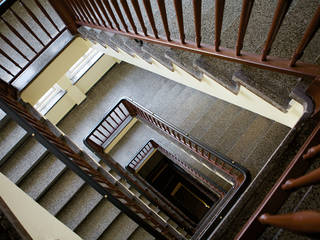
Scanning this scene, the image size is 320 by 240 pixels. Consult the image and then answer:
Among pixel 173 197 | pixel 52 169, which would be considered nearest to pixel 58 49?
pixel 52 169

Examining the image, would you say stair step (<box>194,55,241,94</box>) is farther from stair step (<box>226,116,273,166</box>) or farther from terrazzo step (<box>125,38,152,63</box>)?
stair step (<box>226,116,273,166</box>)

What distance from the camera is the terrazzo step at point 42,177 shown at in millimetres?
3830

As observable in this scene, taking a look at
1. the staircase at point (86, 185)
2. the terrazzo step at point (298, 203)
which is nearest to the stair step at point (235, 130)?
the staircase at point (86, 185)

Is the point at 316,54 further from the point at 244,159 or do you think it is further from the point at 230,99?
the point at 244,159

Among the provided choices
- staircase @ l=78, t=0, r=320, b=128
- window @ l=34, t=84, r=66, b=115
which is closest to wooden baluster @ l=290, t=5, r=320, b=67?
staircase @ l=78, t=0, r=320, b=128

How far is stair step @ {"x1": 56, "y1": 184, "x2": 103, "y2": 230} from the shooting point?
3973 mm

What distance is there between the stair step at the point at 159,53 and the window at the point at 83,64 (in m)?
4.03

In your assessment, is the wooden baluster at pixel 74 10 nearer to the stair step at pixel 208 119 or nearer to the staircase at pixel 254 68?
the staircase at pixel 254 68

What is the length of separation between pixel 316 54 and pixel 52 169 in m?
3.70

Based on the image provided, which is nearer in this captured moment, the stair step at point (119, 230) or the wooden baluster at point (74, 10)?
the wooden baluster at point (74, 10)

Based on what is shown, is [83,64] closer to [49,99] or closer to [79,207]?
[49,99]

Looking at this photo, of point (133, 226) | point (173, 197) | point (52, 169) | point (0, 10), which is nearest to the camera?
point (0, 10)

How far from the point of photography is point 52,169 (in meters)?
3.90

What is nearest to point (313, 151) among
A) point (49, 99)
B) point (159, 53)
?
point (159, 53)
